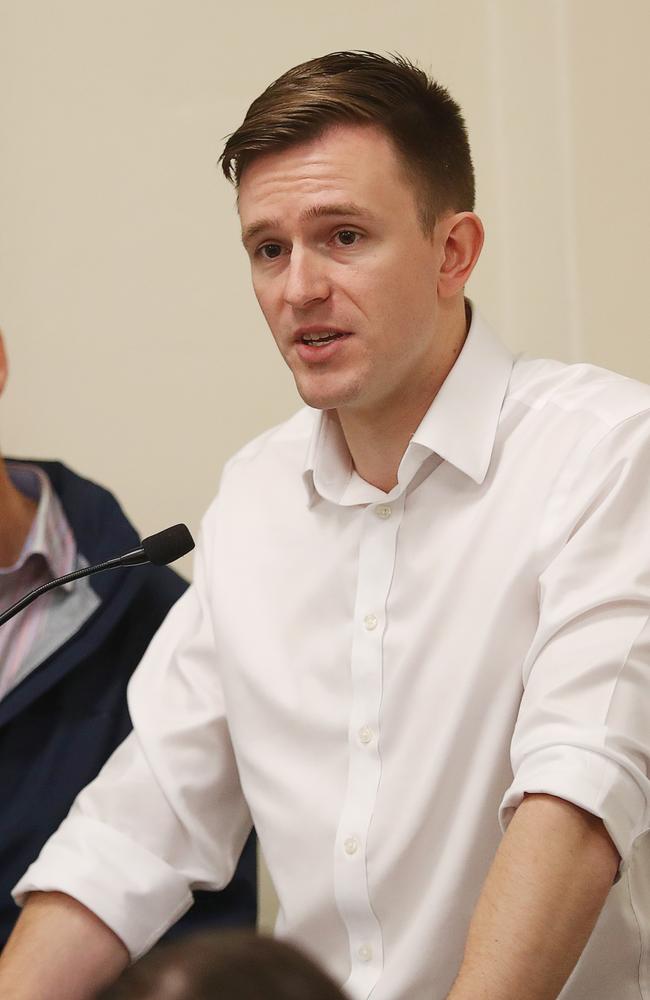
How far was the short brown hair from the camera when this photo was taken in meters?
1.36

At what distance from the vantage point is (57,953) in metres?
1.36

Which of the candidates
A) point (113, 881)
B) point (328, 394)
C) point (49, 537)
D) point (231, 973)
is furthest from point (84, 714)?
point (231, 973)

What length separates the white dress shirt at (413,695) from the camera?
46.2 inches

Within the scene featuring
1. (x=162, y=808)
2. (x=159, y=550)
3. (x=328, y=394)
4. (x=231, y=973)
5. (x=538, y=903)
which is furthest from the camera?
(x=162, y=808)

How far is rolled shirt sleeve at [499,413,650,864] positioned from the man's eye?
41 cm

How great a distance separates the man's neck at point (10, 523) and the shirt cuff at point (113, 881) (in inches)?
18.9

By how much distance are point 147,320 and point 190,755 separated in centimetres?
87

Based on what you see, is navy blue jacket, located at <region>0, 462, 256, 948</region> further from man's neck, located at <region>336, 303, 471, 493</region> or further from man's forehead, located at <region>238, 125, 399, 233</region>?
man's forehead, located at <region>238, 125, 399, 233</region>

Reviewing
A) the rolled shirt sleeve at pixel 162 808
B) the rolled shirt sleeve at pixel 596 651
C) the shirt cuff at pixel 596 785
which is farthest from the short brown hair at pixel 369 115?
the shirt cuff at pixel 596 785

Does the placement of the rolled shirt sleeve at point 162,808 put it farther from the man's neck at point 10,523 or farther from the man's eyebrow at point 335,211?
the man's eyebrow at point 335,211

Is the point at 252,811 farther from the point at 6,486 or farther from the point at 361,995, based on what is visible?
the point at 6,486

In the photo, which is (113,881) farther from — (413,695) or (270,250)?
(270,250)

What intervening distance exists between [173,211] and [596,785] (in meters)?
1.35

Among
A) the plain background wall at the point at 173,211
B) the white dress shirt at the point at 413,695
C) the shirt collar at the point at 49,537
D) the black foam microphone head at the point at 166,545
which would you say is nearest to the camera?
the white dress shirt at the point at 413,695
